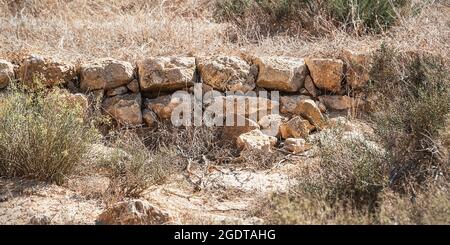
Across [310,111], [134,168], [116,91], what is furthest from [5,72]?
[310,111]

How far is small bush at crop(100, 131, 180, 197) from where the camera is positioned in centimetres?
453

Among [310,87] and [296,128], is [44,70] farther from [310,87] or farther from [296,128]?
[310,87]

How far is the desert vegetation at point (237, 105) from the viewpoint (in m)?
4.23

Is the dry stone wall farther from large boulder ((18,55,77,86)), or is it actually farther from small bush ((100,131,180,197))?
small bush ((100,131,180,197))

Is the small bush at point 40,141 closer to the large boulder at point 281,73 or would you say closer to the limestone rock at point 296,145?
the limestone rock at point 296,145

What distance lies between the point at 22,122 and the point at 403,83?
3.49m

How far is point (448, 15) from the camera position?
730cm

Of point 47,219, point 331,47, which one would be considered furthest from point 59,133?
point 331,47

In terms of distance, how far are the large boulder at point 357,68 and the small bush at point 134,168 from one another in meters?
2.04

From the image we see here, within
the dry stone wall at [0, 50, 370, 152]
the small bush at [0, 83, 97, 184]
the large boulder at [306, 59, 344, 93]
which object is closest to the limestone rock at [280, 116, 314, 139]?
the dry stone wall at [0, 50, 370, 152]

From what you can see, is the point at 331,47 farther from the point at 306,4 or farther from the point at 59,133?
the point at 59,133

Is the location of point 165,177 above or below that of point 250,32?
below

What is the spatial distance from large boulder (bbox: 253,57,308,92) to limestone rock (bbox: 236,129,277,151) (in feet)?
1.89

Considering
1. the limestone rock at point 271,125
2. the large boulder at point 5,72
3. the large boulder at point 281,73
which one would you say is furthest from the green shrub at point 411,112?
the large boulder at point 5,72
